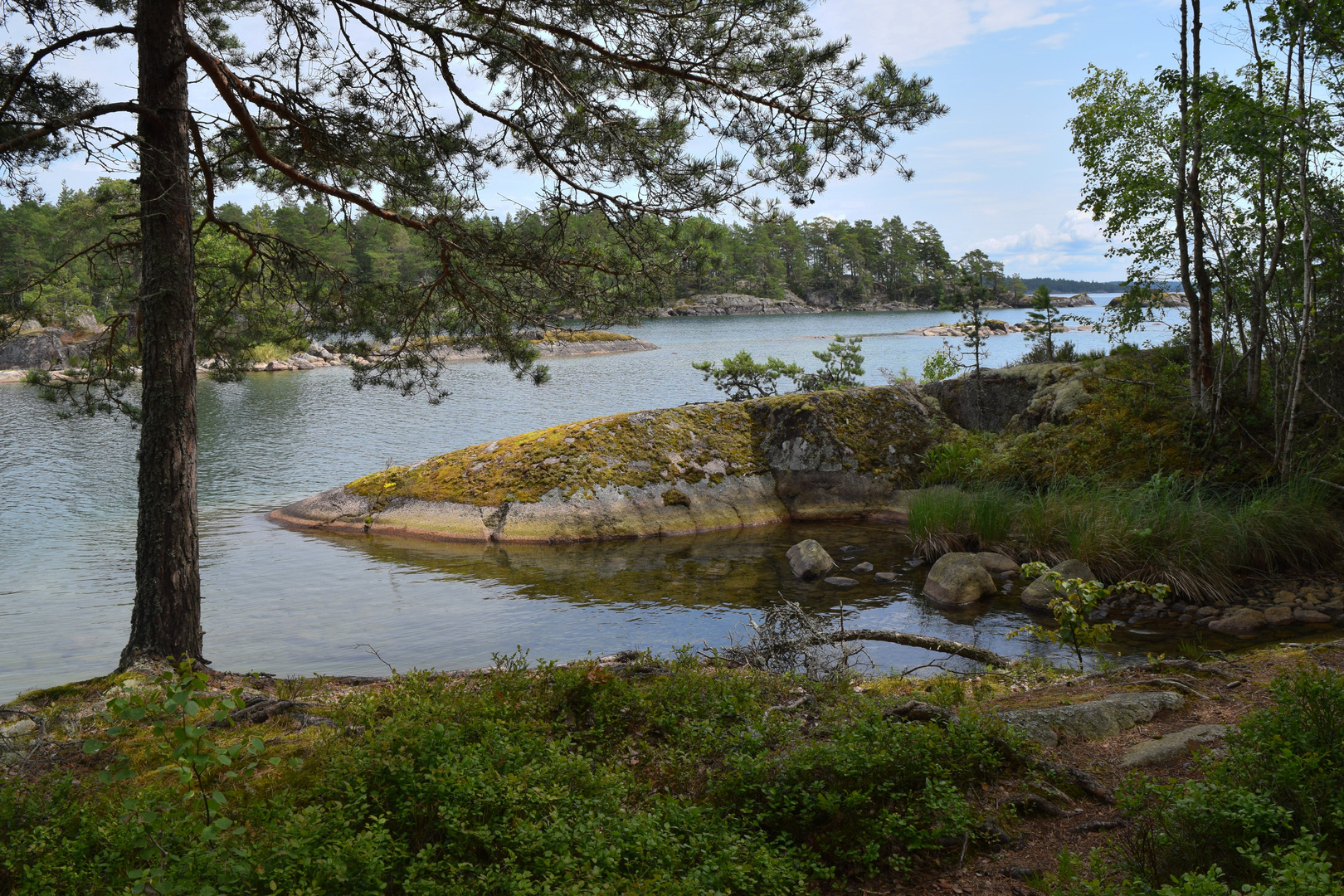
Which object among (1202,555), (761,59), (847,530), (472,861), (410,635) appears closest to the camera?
(472,861)

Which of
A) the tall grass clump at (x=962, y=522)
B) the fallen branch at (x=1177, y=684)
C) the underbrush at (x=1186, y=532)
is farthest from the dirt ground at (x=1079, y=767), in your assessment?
the tall grass clump at (x=962, y=522)

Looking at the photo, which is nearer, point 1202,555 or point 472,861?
point 472,861

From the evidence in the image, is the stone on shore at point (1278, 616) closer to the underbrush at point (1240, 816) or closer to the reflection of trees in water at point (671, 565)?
the reflection of trees in water at point (671, 565)

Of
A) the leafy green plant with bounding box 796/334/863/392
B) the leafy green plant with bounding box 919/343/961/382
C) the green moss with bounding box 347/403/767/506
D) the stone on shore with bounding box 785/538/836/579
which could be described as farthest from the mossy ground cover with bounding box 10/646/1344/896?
the leafy green plant with bounding box 919/343/961/382

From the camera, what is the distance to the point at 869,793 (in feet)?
12.1

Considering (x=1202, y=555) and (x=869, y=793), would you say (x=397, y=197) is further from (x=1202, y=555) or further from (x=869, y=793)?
(x=1202, y=555)

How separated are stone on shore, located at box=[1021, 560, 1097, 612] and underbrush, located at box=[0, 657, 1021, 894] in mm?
5498

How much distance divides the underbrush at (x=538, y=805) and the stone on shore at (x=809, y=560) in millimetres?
6073

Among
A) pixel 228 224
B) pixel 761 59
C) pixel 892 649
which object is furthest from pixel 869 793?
pixel 228 224

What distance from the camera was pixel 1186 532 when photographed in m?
9.84

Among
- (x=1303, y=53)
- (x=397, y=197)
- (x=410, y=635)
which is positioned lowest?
(x=410, y=635)

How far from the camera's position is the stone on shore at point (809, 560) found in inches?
432

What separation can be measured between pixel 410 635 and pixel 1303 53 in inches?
457

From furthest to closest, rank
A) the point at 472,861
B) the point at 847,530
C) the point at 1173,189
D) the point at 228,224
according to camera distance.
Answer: the point at 847,530 < the point at 1173,189 < the point at 228,224 < the point at 472,861
